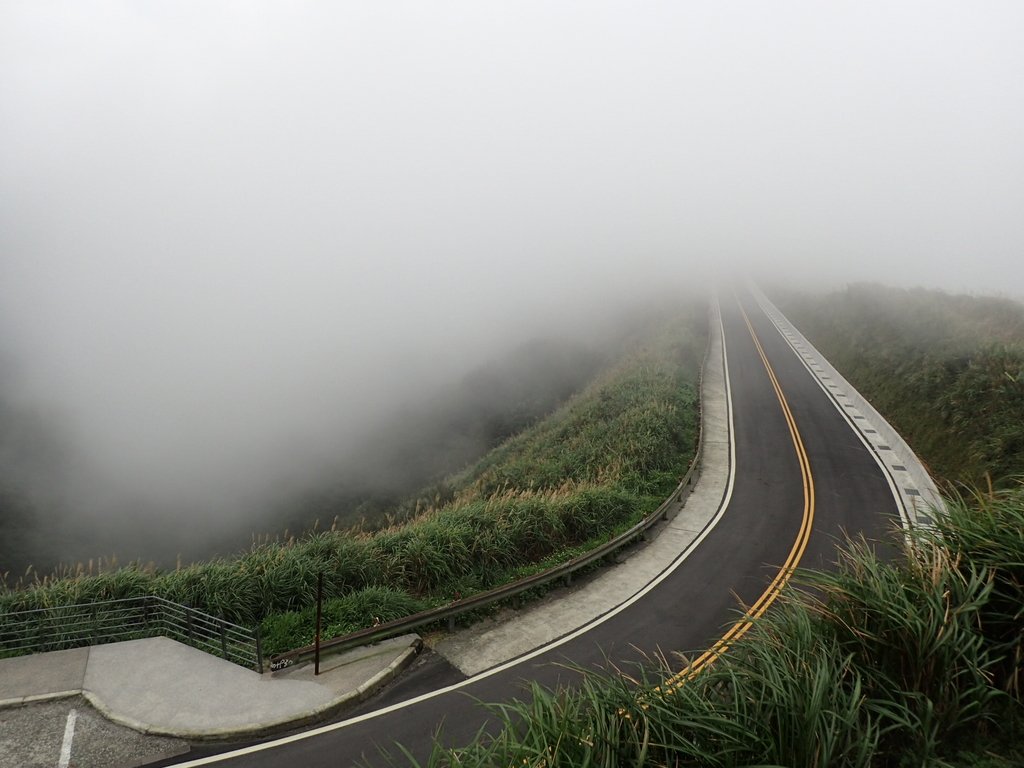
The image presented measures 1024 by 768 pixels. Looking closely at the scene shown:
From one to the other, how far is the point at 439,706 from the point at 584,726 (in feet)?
17.6

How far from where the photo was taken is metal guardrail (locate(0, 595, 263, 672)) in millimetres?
10672

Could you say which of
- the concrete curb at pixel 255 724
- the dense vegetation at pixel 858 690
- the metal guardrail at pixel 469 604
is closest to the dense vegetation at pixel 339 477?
the metal guardrail at pixel 469 604

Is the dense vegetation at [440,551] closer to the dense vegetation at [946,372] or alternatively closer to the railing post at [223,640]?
the railing post at [223,640]

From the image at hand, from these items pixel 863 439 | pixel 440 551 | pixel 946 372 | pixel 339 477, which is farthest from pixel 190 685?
pixel 339 477

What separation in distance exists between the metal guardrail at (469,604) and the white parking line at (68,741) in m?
3.05

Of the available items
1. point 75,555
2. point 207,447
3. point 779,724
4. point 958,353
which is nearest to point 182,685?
point 779,724

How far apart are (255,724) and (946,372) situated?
92.8ft


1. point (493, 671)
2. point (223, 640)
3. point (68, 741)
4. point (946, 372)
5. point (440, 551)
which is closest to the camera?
point (68, 741)

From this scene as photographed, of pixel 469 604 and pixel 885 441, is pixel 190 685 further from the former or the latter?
pixel 885 441

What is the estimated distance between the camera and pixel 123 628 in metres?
11.6

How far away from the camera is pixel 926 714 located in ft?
15.7

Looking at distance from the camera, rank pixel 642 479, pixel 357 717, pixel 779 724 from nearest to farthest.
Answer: pixel 779 724 → pixel 357 717 → pixel 642 479

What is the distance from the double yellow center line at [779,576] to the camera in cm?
620

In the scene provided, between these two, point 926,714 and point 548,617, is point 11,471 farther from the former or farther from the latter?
point 926,714
